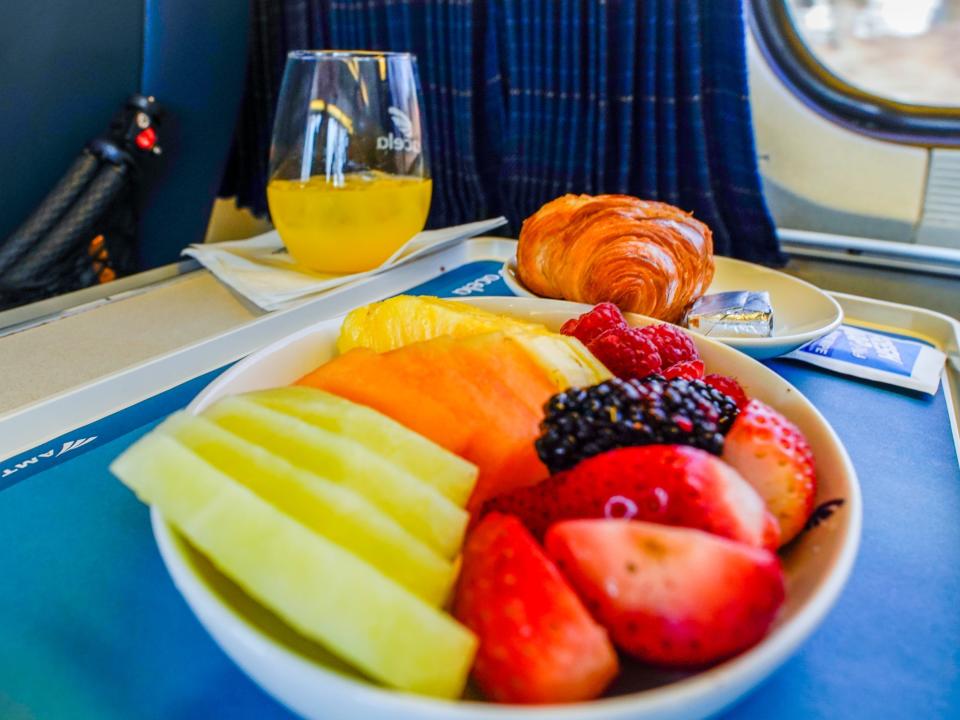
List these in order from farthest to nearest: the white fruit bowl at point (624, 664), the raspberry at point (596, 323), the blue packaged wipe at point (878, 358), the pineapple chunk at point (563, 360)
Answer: the blue packaged wipe at point (878, 358), the raspberry at point (596, 323), the pineapple chunk at point (563, 360), the white fruit bowl at point (624, 664)

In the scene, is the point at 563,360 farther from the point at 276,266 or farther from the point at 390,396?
the point at 276,266

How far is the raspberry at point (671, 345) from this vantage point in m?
0.57

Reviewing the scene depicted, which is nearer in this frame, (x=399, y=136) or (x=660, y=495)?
(x=660, y=495)

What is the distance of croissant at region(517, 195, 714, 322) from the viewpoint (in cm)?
78

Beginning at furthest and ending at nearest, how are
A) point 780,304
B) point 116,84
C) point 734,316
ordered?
point 116,84 < point 780,304 < point 734,316

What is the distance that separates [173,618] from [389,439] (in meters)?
0.17

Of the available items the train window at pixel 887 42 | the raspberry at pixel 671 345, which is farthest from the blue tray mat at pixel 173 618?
the train window at pixel 887 42

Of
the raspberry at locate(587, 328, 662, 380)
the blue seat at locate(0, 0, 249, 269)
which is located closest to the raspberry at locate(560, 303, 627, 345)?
the raspberry at locate(587, 328, 662, 380)

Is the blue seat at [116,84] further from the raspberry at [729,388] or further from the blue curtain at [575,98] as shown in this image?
the raspberry at [729,388]

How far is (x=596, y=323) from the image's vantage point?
0.60 metres

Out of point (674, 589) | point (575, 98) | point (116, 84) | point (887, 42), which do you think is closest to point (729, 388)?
point (674, 589)

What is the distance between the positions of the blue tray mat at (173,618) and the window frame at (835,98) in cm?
83

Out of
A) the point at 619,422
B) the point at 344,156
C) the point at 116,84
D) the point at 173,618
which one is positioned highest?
the point at 116,84

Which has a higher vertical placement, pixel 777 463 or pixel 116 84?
pixel 116 84
